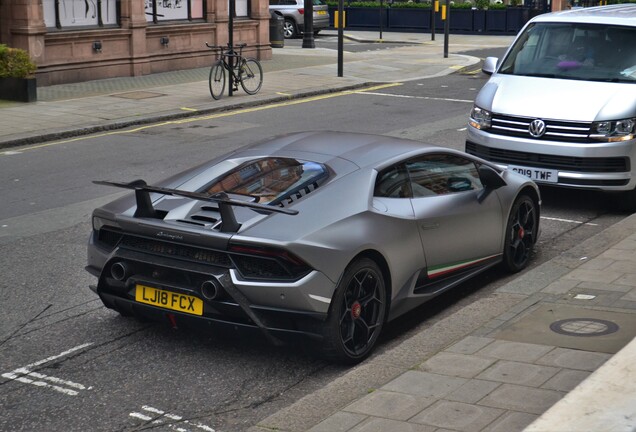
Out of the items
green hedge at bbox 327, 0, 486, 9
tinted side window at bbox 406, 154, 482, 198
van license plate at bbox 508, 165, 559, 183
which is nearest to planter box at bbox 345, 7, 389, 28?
green hedge at bbox 327, 0, 486, 9

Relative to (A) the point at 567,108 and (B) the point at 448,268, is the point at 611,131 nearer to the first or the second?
(A) the point at 567,108

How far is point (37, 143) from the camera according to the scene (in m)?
16.0

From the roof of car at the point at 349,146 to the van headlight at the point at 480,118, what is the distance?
3634mm

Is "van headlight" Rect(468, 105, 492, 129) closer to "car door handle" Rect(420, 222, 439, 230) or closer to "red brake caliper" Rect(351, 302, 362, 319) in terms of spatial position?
"car door handle" Rect(420, 222, 439, 230)

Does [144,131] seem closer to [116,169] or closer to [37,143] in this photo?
[37,143]

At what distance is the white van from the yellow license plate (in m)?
5.67

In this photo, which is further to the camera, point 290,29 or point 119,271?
point 290,29

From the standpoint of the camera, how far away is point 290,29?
3988 centimetres

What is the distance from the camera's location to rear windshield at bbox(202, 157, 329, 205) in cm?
682

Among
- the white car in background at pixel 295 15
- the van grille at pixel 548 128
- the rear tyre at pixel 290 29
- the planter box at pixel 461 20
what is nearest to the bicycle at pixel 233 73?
the van grille at pixel 548 128

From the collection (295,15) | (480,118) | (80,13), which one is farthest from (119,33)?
(295,15)

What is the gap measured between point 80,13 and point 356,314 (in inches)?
693

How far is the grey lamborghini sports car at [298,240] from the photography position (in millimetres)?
6238

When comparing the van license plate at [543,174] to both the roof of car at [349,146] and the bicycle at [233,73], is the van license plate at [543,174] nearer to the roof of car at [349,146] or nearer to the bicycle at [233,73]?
the roof of car at [349,146]
